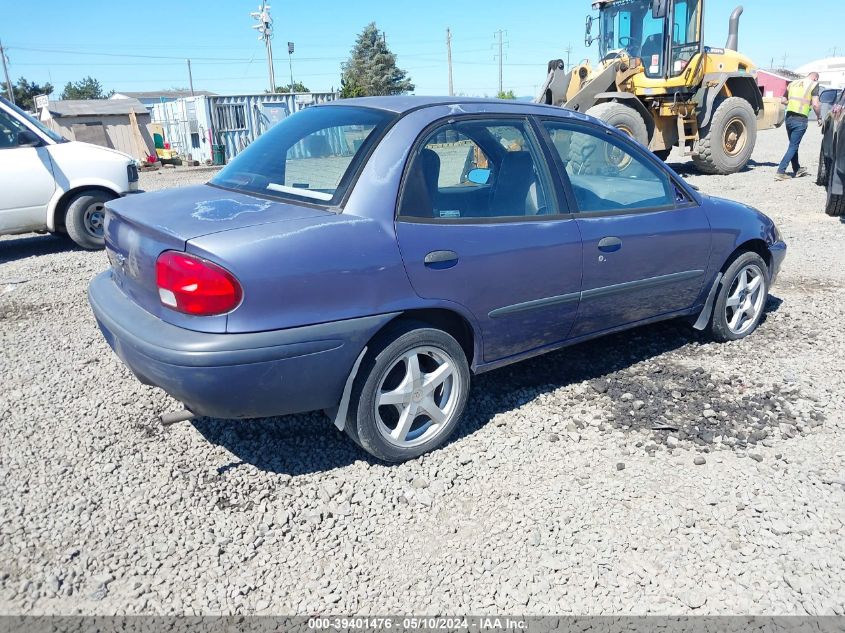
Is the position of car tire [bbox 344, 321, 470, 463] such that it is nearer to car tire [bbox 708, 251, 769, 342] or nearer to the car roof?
the car roof

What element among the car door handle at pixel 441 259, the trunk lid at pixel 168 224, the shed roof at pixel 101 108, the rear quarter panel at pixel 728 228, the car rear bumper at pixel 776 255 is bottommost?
the car rear bumper at pixel 776 255

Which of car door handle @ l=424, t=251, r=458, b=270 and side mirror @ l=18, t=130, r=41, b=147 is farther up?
side mirror @ l=18, t=130, r=41, b=147

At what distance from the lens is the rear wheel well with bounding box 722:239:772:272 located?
4.57 meters

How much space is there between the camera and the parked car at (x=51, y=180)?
7.35 metres

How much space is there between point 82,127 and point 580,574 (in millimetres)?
28481

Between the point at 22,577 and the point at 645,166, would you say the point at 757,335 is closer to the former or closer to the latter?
the point at 645,166

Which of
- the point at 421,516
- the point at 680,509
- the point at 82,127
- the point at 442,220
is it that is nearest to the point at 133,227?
the point at 442,220

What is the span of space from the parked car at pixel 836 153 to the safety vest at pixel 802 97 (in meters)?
3.44

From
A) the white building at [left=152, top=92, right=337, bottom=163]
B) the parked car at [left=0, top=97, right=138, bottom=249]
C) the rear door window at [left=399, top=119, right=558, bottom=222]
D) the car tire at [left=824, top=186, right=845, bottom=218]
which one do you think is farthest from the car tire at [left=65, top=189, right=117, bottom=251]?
the white building at [left=152, top=92, right=337, bottom=163]

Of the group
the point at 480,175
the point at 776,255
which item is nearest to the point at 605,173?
the point at 480,175

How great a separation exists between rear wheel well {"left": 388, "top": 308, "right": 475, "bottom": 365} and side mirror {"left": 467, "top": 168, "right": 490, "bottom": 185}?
876 mm

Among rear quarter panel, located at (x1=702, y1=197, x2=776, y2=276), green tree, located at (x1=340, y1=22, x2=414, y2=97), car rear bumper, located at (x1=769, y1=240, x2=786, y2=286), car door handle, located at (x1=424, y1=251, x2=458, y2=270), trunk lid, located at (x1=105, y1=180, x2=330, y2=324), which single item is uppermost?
green tree, located at (x1=340, y1=22, x2=414, y2=97)

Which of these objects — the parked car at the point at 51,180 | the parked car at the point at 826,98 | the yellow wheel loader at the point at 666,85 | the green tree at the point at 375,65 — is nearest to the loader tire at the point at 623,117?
the yellow wheel loader at the point at 666,85

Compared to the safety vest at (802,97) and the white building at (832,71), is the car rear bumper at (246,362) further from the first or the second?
the white building at (832,71)
